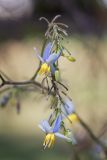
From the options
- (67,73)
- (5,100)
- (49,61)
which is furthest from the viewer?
(67,73)

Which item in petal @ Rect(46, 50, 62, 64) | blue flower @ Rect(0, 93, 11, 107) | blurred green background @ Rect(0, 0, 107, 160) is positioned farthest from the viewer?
blurred green background @ Rect(0, 0, 107, 160)

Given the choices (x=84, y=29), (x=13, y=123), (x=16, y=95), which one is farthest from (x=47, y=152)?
(x=16, y=95)

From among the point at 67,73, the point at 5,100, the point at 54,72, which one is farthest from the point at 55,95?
the point at 67,73

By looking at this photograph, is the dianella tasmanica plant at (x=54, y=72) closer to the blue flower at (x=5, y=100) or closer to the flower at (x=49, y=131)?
the flower at (x=49, y=131)

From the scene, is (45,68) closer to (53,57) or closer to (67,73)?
(53,57)

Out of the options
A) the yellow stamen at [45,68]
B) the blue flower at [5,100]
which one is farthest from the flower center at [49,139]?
the blue flower at [5,100]

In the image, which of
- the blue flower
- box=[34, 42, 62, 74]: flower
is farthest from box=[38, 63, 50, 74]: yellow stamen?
the blue flower

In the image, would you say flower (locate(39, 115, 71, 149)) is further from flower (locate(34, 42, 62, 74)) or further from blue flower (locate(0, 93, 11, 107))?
blue flower (locate(0, 93, 11, 107))

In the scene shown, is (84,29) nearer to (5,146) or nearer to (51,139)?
(51,139)
